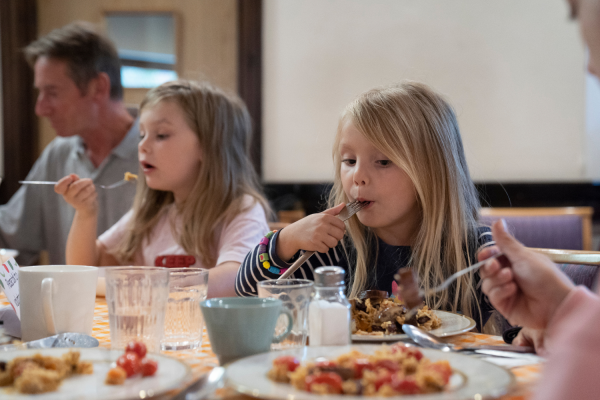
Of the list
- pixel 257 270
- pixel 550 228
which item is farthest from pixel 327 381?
pixel 550 228

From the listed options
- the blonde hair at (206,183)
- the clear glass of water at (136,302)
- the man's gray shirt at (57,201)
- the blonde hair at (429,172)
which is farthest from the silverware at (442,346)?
the man's gray shirt at (57,201)

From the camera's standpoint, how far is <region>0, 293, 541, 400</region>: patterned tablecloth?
56 centimetres

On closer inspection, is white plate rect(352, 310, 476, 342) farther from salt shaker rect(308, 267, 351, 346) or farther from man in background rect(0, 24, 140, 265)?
man in background rect(0, 24, 140, 265)

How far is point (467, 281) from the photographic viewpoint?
3.92 feet

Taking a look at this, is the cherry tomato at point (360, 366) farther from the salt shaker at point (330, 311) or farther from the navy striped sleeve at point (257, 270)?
the navy striped sleeve at point (257, 270)

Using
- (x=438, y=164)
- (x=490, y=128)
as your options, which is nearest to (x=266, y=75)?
(x=490, y=128)

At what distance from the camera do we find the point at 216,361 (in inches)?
27.9

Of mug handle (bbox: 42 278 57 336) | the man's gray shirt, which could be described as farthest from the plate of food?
the man's gray shirt

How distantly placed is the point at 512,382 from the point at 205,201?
129 cm

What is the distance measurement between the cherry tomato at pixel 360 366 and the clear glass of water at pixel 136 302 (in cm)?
30

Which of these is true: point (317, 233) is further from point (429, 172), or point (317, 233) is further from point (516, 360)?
point (516, 360)

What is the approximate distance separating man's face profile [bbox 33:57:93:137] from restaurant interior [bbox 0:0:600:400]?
3.13 feet

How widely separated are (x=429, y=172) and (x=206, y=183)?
75cm

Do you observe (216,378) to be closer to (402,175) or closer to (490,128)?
(402,175)
